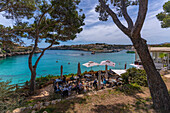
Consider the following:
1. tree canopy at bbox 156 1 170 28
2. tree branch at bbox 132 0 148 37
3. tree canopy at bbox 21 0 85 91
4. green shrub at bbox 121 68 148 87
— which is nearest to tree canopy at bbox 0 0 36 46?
tree canopy at bbox 21 0 85 91

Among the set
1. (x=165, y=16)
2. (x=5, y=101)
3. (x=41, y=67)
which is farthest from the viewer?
(x=41, y=67)

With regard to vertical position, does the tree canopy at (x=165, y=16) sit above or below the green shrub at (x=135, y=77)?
above

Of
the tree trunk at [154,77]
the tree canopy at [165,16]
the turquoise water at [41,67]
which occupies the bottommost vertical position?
the turquoise water at [41,67]

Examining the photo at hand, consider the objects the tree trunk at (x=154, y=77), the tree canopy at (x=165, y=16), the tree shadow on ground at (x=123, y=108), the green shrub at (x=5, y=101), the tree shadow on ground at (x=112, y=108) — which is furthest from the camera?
the tree canopy at (x=165, y=16)

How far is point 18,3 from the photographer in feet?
21.4

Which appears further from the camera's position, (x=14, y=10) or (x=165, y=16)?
(x=165, y=16)

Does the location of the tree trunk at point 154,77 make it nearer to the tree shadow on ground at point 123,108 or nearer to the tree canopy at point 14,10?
the tree shadow on ground at point 123,108

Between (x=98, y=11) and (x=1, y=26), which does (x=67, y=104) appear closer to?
(x=98, y=11)

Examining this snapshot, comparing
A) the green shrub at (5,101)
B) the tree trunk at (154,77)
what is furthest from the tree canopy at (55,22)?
the tree trunk at (154,77)

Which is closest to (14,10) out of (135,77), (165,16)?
(135,77)

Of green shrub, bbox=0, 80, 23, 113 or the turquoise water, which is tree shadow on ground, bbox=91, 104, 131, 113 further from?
the turquoise water

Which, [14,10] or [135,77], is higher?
[14,10]

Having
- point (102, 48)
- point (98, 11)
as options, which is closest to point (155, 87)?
point (98, 11)

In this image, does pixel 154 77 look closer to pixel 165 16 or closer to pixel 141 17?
pixel 141 17
